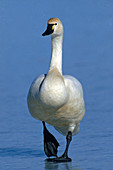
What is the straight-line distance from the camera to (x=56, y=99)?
7520mm

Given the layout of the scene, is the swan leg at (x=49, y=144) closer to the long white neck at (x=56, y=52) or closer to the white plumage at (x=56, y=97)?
the white plumage at (x=56, y=97)

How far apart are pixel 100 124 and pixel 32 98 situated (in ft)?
7.11

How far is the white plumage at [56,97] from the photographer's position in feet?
24.7

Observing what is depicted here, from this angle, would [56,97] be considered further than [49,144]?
No

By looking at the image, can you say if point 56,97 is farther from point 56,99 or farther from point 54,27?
point 54,27

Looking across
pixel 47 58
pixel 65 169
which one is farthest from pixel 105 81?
pixel 65 169

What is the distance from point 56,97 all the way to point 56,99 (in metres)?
0.03

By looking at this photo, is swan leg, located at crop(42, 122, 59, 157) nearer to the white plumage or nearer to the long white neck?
the white plumage

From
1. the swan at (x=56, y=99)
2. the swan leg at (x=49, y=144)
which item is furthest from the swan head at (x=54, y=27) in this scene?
the swan leg at (x=49, y=144)

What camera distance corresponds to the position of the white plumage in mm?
7539

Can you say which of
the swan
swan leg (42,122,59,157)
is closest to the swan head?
the swan

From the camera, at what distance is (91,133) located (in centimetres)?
906

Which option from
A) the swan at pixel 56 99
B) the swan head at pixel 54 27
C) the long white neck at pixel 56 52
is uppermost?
the swan head at pixel 54 27

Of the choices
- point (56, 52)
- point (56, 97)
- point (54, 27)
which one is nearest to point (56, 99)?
point (56, 97)
